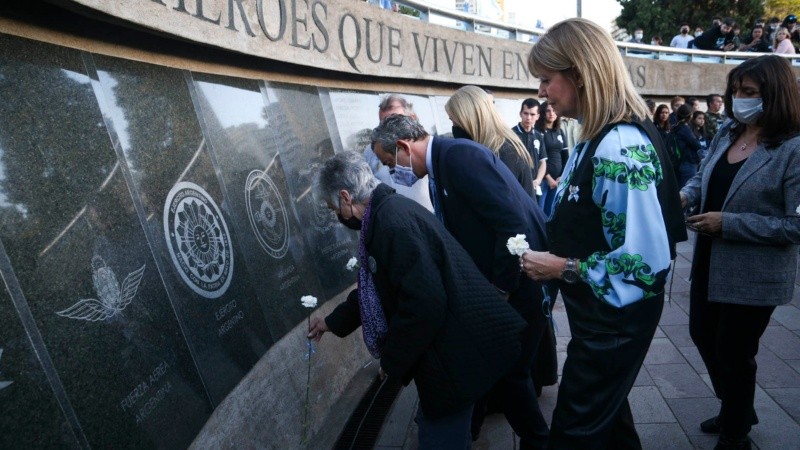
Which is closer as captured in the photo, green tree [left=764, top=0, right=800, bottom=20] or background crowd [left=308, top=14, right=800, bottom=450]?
background crowd [left=308, top=14, right=800, bottom=450]

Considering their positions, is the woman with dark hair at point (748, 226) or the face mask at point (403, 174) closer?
the woman with dark hair at point (748, 226)

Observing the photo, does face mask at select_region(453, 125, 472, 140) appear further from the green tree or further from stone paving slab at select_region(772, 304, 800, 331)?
the green tree

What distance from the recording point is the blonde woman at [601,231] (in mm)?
2062

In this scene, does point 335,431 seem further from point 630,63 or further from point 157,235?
point 630,63

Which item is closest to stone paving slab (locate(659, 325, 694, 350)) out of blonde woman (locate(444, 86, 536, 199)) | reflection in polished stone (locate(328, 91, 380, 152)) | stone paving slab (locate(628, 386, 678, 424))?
stone paving slab (locate(628, 386, 678, 424))

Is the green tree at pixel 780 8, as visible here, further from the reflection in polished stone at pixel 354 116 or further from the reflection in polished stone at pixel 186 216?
the reflection in polished stone at pixel 186 216

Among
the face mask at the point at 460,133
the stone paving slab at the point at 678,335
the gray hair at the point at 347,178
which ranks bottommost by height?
the stone paving slab at the point at 678,335

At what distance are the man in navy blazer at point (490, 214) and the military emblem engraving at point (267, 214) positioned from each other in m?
0.98

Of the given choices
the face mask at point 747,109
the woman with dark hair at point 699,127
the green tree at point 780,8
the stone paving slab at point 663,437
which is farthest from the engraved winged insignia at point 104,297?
the green tree at point 780,8

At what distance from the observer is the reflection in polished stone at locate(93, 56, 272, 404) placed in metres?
2.88

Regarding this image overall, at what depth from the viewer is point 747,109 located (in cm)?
299

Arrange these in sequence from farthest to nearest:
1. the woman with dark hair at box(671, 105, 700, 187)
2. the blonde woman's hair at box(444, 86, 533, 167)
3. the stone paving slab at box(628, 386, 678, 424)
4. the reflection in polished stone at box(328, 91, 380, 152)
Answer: the woman with dark hair at box(671, 105, 700, 187) → the reflection in polished stone at box(328, 91, 380, 152) → the blonde woman's hair at box(444, 86, 533, 167) → the stone paving slab at box(628, 386, 678, 424)

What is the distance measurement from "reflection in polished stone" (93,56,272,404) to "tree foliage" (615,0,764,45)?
116 feet

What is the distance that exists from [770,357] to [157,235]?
167 inches
